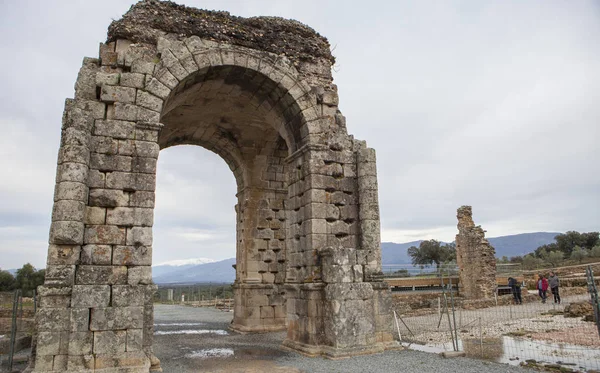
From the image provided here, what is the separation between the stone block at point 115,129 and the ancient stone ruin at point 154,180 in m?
0.02

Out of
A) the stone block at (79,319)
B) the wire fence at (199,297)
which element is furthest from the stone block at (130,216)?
the wire fence at (199,297)

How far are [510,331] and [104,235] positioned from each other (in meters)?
9.52

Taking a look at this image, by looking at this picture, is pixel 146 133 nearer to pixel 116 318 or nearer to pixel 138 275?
pixel 138 275

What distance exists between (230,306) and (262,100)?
13.4 m

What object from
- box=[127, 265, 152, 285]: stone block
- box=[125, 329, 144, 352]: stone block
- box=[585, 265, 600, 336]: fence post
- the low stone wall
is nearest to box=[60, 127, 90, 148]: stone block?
box=[127, 265, 152, 285]: stone block

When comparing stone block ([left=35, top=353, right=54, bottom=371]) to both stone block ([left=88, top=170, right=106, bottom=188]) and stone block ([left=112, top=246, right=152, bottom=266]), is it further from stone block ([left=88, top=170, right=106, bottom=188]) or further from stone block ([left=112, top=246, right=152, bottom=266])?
stone block ([left=88, top=170, right=106, bottom=188])

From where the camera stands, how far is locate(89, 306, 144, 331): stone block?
6328 mm

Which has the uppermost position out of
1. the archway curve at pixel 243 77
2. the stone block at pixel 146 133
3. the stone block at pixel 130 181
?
the archway curve at pixel 243 77

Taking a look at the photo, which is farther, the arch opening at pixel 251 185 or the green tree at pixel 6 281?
the green tree at pixel 6 281

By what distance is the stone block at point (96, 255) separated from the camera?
6.60 metres

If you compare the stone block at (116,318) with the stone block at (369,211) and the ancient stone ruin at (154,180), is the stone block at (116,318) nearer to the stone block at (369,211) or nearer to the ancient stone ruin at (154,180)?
the ancient stone ruin at (154,180)

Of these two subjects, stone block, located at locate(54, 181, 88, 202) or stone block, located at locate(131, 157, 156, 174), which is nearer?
stone block, located at locate(54, 181, 88, 202)

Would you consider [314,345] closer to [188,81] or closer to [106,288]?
[106,288]

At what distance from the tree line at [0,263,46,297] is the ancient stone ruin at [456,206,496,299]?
23.6 m
